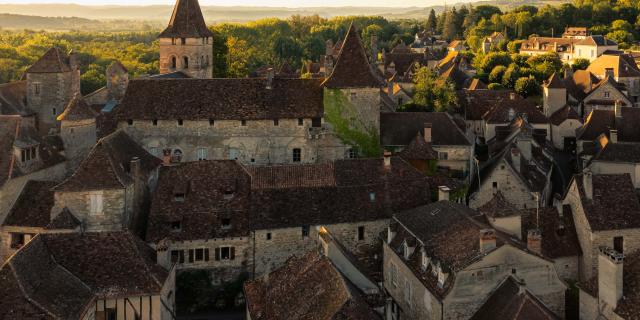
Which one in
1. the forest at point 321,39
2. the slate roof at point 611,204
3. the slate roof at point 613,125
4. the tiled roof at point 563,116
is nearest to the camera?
the slate roof at point 611,204

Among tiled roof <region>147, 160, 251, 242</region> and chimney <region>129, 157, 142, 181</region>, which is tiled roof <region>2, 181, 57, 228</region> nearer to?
chimney <region>129, 157, 142, 181</region>

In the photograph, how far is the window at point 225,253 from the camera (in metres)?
39.1

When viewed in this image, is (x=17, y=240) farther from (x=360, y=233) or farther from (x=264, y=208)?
(x=360, y=233)

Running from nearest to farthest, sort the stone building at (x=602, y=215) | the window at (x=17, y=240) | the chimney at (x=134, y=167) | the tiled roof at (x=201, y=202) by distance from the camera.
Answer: the stone building at (x=602, y=215)
the tiled roof at (x=201, y=202)
the window at (x=17, y=240)
the chimney at (x=134, y=167)

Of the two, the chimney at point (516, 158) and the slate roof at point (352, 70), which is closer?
the chimney at point (516, 158)

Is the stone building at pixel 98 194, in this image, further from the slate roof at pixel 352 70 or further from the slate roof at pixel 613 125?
the slate roof at pixel 613 125

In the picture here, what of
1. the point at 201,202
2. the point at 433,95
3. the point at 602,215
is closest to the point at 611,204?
the point at 602,215

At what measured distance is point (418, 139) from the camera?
4797cm

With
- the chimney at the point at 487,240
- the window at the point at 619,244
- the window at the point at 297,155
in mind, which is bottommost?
the window at the point at 619,244

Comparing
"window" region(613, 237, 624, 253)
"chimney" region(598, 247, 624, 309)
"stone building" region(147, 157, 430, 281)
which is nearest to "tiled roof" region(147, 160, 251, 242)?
"stone building" region(147, 157, 430, 281)

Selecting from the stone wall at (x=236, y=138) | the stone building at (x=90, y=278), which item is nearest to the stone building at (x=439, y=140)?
the stone wall at (x=236, y=138)

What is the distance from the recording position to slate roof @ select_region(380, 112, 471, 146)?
4997cm

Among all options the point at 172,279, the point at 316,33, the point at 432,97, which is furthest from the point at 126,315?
the point at 316,33

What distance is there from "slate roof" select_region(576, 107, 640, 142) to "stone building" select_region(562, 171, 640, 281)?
22205 mm
